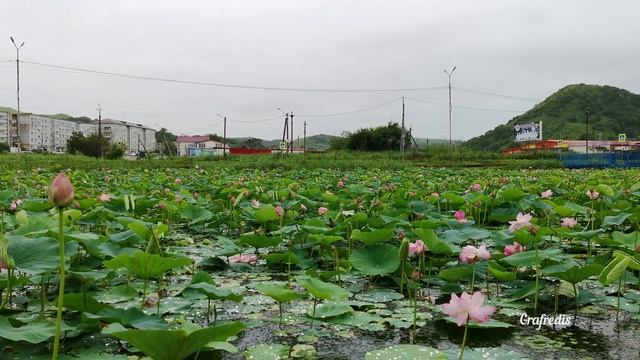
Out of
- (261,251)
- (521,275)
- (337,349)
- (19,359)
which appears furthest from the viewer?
(261,251)

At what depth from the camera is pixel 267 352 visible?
5.10ft

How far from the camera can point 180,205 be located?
3852mm

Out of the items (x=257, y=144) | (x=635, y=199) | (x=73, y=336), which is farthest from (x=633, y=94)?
(x=73, y=336)

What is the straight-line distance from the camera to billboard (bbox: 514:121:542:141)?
44.9m

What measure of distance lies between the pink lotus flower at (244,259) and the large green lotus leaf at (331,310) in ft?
2.89

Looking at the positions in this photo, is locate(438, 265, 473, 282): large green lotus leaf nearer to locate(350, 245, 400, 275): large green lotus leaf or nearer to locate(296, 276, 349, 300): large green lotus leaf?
locate(350, 245, 400, 275): large green lotus leaf

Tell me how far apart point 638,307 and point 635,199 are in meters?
2.64

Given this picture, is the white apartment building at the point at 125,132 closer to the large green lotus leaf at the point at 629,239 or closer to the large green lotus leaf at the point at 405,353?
the large green lotus leaf at the point at 629,239

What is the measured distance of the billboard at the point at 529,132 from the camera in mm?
44900

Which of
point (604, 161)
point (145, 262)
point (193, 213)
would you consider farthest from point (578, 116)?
point (145, 262)

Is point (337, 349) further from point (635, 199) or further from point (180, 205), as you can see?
point (635, 199)

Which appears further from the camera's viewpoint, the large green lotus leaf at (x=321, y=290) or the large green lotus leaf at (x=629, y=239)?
the large green lotus leaf at (x=629, y=239)

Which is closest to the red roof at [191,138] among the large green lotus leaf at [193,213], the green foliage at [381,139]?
the green foliage at [381,139]

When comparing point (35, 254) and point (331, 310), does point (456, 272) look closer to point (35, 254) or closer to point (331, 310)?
point (331, 310)
